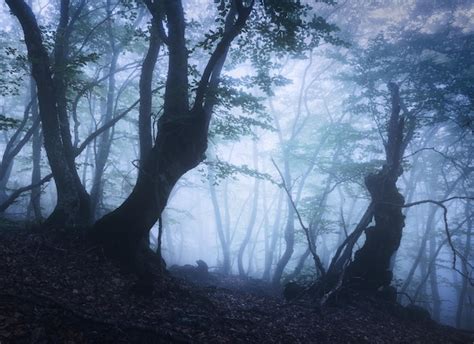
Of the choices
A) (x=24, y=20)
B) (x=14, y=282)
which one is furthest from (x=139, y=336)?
(x=24, y=20)

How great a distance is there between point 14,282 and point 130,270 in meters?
2.49

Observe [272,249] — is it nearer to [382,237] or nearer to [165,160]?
[382,237]

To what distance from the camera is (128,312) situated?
5969mm

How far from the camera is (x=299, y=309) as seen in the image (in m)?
8.88

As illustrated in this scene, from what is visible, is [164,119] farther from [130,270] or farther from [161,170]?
[130,270]

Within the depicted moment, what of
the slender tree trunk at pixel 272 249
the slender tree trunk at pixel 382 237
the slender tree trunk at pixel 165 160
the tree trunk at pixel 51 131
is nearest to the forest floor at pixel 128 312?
the slender tree trunk at pixel 165 160

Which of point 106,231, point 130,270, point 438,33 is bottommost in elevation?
point 130,270

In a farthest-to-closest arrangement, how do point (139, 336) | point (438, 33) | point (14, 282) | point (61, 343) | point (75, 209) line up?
point (438, 33) → point (75, 209) → point (14, 282) → point (139, 336) → point (61, 343)

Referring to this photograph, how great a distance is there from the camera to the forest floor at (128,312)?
4.80 metres

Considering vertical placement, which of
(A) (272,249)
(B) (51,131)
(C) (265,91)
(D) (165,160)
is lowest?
(A) (272,249)

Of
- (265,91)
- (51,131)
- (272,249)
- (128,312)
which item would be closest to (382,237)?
(265,91)

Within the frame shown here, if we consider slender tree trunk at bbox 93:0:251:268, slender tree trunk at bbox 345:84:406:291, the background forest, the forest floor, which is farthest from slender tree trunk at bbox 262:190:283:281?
slender tree trunk at bbox 93:0:251:268

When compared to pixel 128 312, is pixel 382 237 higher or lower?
higher

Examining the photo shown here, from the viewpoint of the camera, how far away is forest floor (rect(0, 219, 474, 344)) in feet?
15.8
